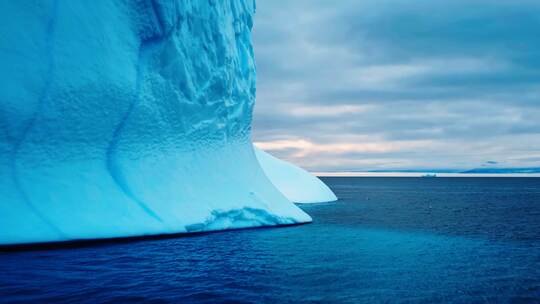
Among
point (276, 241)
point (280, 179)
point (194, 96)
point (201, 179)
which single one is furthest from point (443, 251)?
point (280, 179)

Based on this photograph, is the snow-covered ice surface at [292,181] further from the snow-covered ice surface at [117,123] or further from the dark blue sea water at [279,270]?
the dark blue sea water at [279,270]

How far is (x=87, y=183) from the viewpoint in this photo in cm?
1109

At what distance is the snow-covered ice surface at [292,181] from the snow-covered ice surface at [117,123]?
53.3 ft

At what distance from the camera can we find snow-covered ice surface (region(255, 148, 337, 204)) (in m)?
32.4

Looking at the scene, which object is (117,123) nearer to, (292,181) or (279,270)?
(279,270)

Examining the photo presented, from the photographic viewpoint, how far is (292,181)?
3394 centimetres

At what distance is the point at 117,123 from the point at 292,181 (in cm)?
2318

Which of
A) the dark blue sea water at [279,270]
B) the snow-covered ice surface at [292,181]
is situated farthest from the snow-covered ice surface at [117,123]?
the snow-covered ice surface at [292,181]

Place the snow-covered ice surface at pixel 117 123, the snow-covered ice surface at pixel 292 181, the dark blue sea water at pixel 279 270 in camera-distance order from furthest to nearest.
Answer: the snow-covered ice surface at pixel 292 181 < the snow-covered ice surface at pixel 117 123 < the dark blue sea water at pixel 279 270

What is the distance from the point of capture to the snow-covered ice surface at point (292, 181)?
32406 millimetres

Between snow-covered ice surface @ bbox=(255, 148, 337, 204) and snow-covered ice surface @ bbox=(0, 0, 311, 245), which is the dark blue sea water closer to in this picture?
snow-covered ice surface @ bbox=(0, 0, 311, 245)

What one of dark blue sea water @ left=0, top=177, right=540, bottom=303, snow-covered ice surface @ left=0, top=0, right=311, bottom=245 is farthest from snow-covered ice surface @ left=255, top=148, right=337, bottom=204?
dark blue sea water @ left=0, top=177, right=540, bottom=303

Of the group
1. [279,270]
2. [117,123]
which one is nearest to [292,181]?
[117,123]

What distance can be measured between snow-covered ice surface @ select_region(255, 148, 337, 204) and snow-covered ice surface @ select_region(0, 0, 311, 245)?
16.3m
